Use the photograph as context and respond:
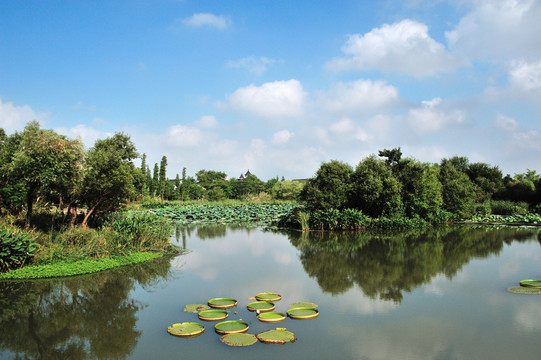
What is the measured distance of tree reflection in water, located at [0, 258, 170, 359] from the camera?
654cm

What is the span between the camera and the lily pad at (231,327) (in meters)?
6.96

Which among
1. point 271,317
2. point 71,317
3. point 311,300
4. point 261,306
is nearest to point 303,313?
point 271,317

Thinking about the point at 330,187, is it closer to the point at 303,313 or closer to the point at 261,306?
the point at 261,306

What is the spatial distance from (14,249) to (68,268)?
150cm

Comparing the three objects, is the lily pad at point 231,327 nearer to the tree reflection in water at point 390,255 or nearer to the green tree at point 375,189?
the tree reflection in water at point 390,255

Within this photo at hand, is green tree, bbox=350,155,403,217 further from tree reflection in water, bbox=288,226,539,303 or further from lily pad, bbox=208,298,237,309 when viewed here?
lily pad, bbox=208,298,237,309

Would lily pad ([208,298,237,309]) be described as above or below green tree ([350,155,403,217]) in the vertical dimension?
below

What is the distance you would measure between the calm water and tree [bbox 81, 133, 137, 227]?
3247 mm

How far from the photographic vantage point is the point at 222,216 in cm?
3484

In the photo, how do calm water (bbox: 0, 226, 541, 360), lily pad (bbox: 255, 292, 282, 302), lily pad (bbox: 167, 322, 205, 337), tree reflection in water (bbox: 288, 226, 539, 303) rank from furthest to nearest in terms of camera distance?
tree reflection in water (bbox: 288, 226, 539, 303)
lily pad (bbox: 255, 292, 282, 302)
lily pad (bbox: 167, 322, 205, 337)
calm water (bbox: 0, 226, 541, 360)

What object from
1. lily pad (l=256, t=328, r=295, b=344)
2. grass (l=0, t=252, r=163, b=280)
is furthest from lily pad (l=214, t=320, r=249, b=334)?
grass (l=0, t=252, r=163, b=280)

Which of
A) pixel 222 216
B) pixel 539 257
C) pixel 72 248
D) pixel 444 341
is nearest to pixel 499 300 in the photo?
pixel 444 341

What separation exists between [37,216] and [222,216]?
1957 cm

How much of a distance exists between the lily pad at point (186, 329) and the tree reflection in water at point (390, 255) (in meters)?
4.05
